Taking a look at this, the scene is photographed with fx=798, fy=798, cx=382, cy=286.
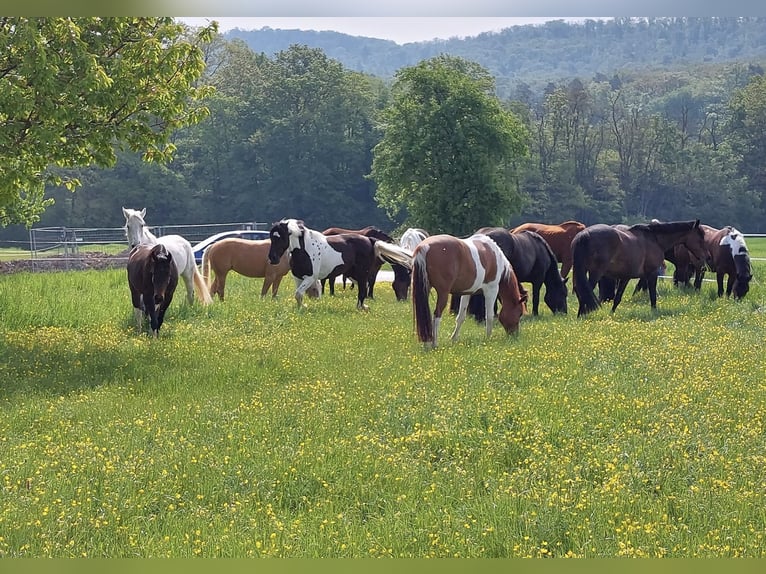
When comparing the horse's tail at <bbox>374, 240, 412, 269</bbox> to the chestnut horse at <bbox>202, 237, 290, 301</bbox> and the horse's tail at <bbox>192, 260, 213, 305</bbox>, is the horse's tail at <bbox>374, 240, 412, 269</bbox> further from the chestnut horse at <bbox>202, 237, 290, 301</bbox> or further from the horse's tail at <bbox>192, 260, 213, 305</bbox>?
the chestnut horse at <bbox>202, 237, 290, 301</bbox>

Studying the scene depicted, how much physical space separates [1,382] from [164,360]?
2252 millimetres

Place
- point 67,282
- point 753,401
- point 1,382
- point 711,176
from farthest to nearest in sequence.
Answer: point 711,176 → point 67,282 → point 1,382 → point 753,401

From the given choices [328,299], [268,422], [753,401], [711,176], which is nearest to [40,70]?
[268,422]

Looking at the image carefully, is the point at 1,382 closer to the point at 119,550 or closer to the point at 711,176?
the point at 119,550

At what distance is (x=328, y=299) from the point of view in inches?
808

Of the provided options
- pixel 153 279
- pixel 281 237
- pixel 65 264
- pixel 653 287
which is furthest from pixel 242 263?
pixel 65 264

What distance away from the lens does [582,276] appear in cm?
1673

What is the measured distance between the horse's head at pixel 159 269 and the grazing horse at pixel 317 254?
430 centimetres

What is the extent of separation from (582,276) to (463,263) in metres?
4.92

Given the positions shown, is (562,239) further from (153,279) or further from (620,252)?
(153,279)

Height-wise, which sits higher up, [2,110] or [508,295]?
[2,110]

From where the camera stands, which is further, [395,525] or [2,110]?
[2,110]

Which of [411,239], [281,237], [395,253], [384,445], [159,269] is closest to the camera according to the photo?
[384,445]

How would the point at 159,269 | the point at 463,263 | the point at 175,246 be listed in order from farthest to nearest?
the point at 175,246
the point at 159,269
the point at 463,263
